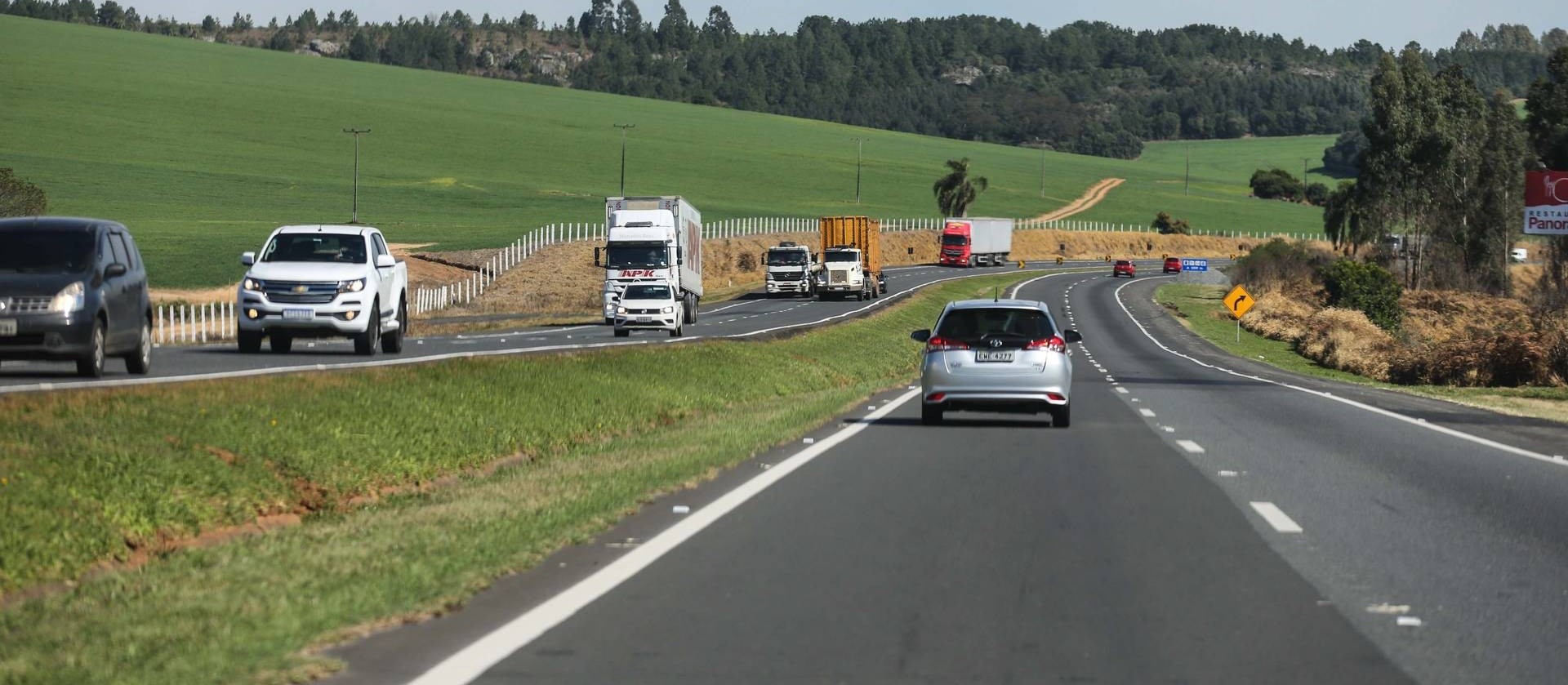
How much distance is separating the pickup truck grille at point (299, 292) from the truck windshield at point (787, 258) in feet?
193

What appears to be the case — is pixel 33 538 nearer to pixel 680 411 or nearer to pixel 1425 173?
pixel 680 411

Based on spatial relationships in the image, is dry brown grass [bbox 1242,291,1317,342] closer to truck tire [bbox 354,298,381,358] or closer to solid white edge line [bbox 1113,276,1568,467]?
solid white edge line [bbox 1113,276,1568,467]

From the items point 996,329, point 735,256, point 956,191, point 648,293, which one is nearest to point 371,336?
point 996,329

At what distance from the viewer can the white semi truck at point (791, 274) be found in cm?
8775

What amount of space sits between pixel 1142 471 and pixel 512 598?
29.6 feet

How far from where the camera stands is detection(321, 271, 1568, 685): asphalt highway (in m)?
8.23

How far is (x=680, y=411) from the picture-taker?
2628 centimetres

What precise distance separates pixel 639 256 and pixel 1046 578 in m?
45.5

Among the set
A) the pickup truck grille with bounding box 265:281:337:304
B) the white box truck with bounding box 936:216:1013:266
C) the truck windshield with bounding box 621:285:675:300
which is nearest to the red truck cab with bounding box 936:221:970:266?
the white box truck with bounding box 936:216:1013:266

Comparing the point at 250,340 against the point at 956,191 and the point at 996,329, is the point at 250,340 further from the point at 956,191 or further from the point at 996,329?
the point at 956,191

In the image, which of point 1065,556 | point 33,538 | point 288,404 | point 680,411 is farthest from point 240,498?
point 680,411

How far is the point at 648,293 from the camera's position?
173ft

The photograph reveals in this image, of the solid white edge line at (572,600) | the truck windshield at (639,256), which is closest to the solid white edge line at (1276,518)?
the solid white edge line at (572,600)

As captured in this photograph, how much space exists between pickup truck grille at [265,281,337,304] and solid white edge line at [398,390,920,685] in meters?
14.8
